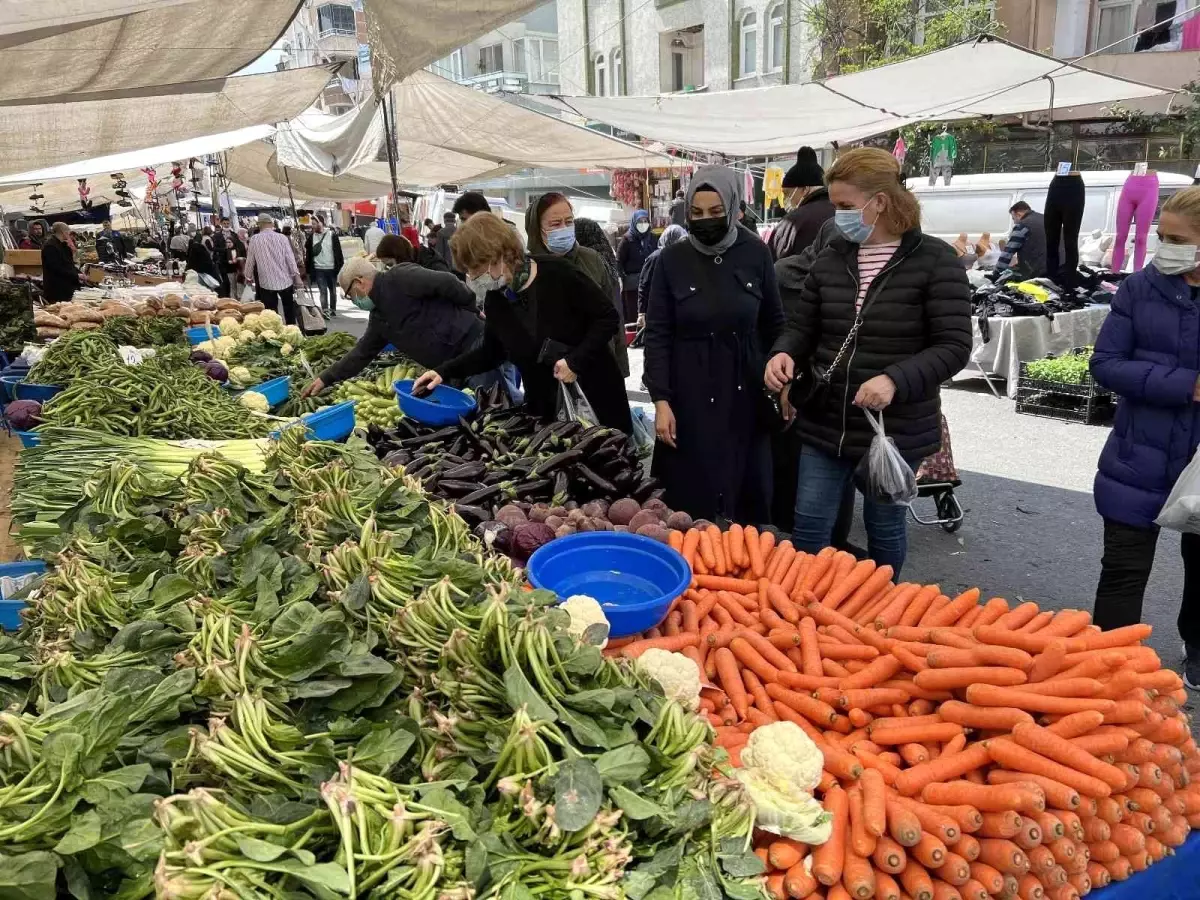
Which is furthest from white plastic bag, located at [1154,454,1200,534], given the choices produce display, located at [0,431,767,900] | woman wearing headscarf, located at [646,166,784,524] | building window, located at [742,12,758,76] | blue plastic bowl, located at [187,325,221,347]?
building window, located at [742,12,758,76]

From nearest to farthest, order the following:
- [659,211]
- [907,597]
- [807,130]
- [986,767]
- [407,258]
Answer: [986,767] → [907,597] → [407,258] → [807,130] → [659,211]

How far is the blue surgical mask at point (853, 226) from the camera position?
2.84m

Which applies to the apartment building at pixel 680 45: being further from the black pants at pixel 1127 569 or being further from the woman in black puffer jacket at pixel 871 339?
the black pants at pixel 1127 569

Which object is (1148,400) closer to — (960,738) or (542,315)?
(960,738)

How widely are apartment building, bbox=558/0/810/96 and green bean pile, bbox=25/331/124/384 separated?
56.6 ft

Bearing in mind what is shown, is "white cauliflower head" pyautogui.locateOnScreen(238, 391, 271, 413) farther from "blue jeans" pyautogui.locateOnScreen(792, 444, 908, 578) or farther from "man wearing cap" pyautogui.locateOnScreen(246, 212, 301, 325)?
"man wearing cap" pyautogui.locateOnScreen(246, 212, 301, 325)

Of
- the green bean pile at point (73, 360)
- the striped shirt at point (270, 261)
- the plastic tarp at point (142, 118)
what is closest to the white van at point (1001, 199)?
the plastic tarp at point (142, 118)

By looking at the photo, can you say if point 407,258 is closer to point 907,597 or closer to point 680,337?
point 680,337

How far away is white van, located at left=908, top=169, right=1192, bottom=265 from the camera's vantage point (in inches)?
542

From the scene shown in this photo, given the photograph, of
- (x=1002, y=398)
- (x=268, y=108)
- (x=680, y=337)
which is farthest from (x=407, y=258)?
(x=1002, y=398)

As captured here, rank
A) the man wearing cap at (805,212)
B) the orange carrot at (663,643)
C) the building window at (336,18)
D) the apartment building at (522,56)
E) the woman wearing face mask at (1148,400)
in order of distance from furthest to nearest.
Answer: the building window at (336,18), the apartment building at (522,56), the man wearing cap at (805,212), the woman wearing face mask at (1148,400), the orange carrot at (663,643)

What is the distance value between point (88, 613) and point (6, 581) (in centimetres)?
112

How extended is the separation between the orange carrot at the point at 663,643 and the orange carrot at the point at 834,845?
1.92 ft

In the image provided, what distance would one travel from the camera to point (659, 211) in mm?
22141
